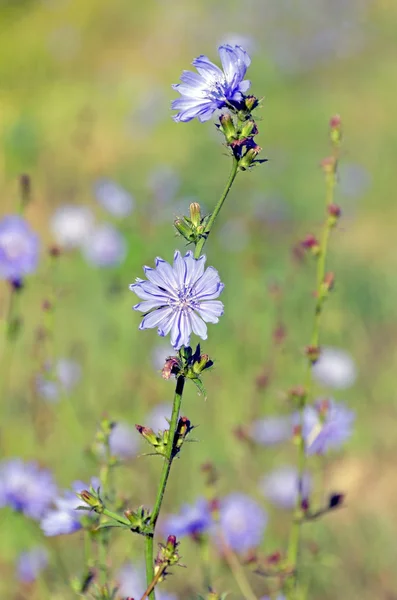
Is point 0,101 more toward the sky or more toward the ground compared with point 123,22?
more toward the ground

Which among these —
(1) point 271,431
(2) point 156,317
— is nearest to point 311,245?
(2) point 156,317

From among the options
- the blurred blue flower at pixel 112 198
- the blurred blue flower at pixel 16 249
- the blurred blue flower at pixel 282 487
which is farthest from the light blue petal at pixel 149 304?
the blurred blue flower at pixel 112 198

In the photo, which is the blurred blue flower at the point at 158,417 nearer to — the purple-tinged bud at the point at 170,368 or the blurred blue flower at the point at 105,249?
the blurred blue flower at the point at 105,249

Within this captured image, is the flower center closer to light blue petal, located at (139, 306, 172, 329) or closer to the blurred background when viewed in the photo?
light blue petal, located at (139, 306, 172, 329)

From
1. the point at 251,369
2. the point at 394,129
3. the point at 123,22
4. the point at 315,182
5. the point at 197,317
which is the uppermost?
the point at 123,22

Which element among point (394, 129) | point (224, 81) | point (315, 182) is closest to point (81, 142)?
point (224, 81)

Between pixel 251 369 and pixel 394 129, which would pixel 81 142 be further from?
pixel 394 129

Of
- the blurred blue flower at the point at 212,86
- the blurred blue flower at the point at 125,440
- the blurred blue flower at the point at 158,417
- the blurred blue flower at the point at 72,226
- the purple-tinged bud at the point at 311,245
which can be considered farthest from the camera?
the blurred blue flower at the point at 72,226
